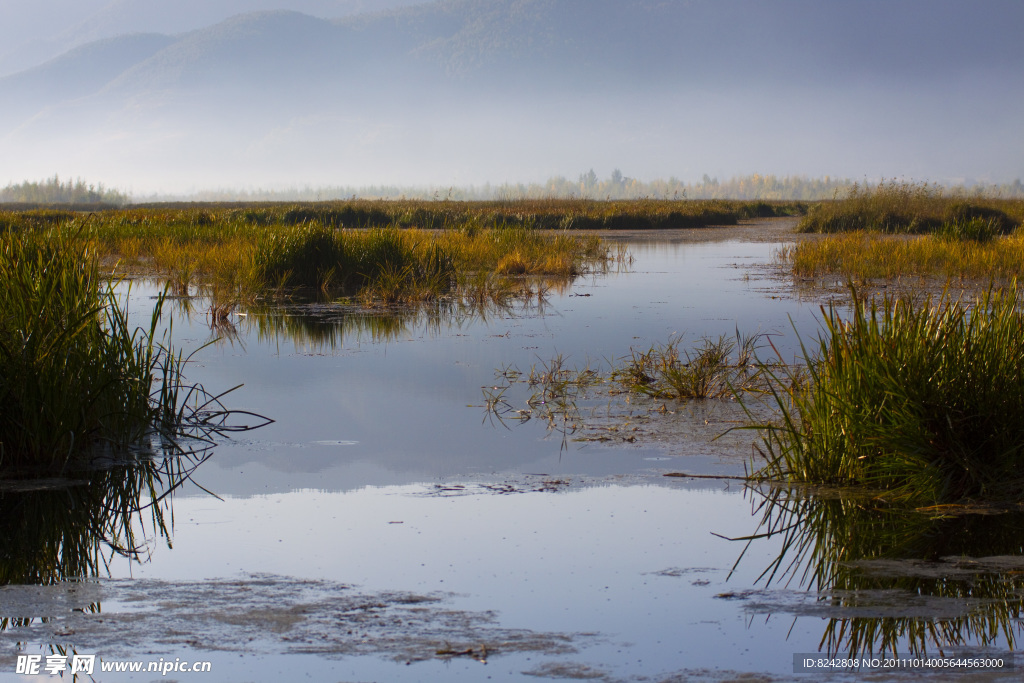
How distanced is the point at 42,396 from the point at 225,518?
145cm

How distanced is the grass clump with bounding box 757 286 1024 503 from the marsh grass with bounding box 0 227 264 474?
3857 mm

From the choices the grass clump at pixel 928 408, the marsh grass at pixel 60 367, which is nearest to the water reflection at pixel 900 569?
the grass clump at pixel 928 408

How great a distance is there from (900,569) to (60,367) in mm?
4435

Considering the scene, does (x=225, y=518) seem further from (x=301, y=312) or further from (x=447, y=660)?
(x=301, y=312)

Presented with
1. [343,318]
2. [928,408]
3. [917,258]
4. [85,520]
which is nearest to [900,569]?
[928,408]

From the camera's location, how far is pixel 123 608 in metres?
3.57

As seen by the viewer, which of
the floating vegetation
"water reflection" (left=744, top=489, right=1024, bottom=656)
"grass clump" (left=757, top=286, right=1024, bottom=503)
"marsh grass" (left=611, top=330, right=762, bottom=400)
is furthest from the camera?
"marsh grass" (left=611, top=330, right=762, bottom=400)

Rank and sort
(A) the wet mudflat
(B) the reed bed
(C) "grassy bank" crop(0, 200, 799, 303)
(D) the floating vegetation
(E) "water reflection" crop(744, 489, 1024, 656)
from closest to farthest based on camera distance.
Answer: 1. (A) the wet mudflat
2. (E) "water reflection" crop(744, 489, 1024, 656)
3. (D) the floating vegetation
4. (C) "grassy bank" crop(0, 200, 799, 303)
5. (B) the reed bed

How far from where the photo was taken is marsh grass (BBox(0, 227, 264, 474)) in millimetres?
5473

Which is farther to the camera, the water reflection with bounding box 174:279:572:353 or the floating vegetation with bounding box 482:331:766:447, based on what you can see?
the water reflection with bounding box 174:279:572:353

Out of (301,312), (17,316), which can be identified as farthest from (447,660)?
(301,312)

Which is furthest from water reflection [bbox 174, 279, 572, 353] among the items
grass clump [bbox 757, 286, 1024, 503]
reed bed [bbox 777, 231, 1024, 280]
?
grass clump [bbox 757, 286, 1024, 503]

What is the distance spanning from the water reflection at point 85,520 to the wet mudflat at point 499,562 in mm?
25

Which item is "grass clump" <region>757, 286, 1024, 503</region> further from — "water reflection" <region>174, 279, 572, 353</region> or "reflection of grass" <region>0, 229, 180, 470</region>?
"water reflection" <region>174, 279, 572, 353</region>
